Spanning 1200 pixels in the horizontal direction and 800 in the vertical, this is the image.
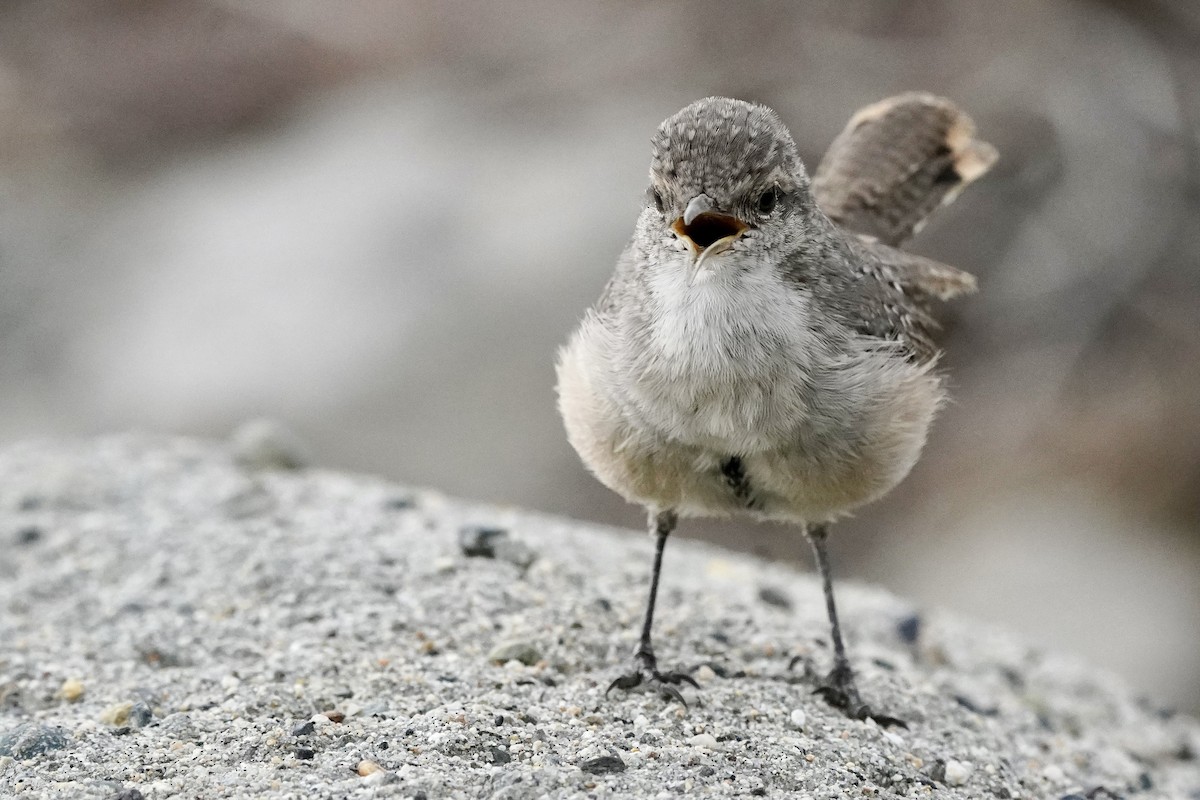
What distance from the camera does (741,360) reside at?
3.74m

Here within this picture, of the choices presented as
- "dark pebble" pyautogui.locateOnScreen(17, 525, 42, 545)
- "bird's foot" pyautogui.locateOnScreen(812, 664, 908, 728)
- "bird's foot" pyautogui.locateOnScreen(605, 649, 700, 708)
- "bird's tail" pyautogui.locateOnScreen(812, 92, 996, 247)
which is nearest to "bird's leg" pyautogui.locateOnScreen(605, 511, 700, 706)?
"bird's foot" pyautogui.locateOnScreen(605, 649, 700, 708)

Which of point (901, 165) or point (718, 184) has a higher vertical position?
point (901, 165)

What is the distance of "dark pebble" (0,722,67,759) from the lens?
3.52 metres

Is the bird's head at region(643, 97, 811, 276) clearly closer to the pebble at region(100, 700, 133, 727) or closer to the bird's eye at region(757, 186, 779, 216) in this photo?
the bird's eye at region(757, 186, 779, 216)

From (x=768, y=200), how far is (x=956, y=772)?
6.28ft

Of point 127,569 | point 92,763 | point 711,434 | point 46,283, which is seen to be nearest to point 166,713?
point 92,763

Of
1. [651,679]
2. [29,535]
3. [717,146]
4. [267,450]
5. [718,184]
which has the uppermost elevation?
[717,146]

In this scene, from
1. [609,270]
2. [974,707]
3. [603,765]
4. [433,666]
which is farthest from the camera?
[609,270]

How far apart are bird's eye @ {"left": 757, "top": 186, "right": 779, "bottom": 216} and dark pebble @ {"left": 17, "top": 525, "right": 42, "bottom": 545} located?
3.40m

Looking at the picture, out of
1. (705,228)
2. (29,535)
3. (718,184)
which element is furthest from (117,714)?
(718,184)

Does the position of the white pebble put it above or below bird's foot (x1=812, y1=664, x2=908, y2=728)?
below

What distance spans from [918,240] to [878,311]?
5.32 metres

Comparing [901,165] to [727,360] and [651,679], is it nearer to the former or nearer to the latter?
[727,360]

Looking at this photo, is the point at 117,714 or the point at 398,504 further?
the point at 398,504
